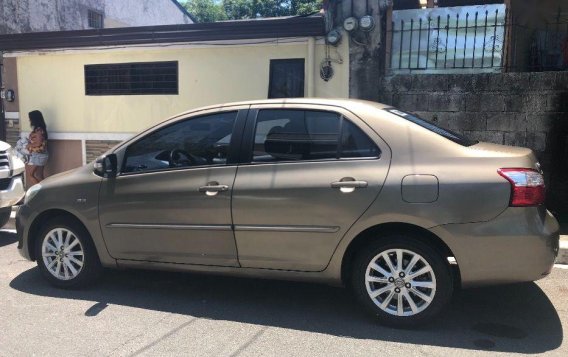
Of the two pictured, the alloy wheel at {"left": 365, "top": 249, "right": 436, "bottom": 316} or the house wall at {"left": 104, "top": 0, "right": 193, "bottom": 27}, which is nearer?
the alloy wheel at {"left": 365, "top": 249, "right": 436, "bottom": 316}

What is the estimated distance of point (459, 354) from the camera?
3334 mm

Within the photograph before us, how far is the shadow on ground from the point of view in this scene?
3594 mm

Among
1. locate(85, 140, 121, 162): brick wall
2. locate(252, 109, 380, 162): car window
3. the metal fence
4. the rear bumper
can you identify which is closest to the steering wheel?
locate(252, 109, 380, 162): car window

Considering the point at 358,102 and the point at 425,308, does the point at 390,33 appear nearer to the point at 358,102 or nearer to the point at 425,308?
the point at 358,102

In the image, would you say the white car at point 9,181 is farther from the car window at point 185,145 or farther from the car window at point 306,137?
the car window at point 306,137

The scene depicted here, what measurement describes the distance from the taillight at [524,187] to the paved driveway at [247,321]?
0.95 m

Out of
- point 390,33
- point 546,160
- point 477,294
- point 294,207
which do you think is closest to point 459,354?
point 477,294

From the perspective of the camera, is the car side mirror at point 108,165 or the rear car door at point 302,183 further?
the car side mirror at point 108,165

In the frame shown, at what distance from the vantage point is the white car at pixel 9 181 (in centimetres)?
638

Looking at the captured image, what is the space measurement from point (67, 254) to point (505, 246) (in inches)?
141

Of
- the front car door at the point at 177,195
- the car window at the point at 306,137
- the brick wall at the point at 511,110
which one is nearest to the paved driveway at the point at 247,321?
the front car door at the point at 177,195

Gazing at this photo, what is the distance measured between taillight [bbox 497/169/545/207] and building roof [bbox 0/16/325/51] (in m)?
4.84

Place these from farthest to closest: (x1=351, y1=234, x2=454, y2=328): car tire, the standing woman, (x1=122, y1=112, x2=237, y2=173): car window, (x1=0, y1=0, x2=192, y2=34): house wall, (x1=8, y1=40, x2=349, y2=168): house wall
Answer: (x1=0, y1=0, x2=192, y2=34): house wall
the standing woman
(x1=8, y1=40, x2=349, y2=168): house wall
(x1=122, y1=112, x2=237, y2=173): car window
(x1=351, y1=234, x2=454, y2=328): car tire

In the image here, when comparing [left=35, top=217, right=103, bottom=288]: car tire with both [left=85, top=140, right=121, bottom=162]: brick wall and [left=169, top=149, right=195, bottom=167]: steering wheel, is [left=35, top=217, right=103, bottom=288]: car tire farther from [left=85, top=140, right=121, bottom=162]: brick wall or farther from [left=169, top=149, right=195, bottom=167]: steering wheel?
[left=85, top=140, right=121, bottom=162]: brick wall
